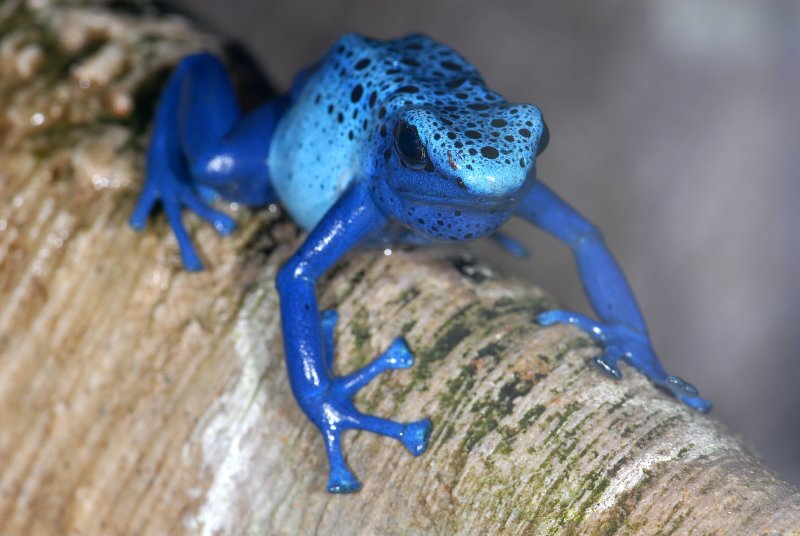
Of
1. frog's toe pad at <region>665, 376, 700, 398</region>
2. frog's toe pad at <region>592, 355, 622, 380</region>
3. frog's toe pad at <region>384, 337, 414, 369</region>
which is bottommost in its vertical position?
frog's toe pad at <region>384, 337, 414, 369</region>

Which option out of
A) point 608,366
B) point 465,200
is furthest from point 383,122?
point 608,366

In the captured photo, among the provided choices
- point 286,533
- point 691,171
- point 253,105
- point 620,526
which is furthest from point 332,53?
point 691,171

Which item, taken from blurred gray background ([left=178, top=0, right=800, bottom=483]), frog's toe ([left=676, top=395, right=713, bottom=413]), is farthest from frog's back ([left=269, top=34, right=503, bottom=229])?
blurred gray background ([left=178, top=0, right=800, bottom=483])

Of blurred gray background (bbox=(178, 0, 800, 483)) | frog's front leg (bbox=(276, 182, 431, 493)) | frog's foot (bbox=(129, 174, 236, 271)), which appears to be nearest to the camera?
frog's front leg (bbox=(276, 182, 431, 493))

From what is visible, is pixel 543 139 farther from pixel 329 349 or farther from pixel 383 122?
pixel 329 349

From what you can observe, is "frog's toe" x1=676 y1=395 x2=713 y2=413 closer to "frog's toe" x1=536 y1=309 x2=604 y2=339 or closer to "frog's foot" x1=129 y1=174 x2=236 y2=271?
"frog's toe" x1=536 y1=309 x2=604 y2=339

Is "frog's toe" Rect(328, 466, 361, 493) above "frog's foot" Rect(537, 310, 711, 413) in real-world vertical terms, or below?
below
